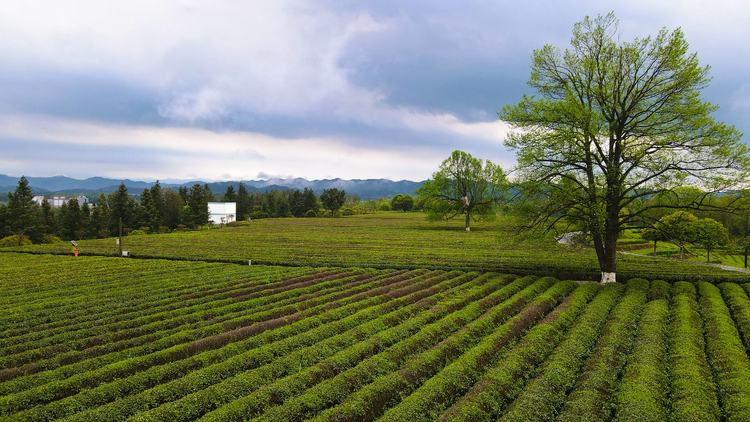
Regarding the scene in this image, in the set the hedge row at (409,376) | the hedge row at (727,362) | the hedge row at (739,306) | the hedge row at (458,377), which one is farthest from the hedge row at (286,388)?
the hedge row at (739,306)

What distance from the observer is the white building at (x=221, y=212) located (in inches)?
3603

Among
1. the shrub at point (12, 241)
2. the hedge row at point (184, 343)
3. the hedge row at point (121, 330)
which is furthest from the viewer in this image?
the shrub at point (12, 241)

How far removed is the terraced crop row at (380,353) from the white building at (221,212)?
73.8 metres

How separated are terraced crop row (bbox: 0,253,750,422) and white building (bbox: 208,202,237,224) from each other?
73798mm

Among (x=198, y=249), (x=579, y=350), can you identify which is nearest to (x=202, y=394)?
(x=579, y=350)

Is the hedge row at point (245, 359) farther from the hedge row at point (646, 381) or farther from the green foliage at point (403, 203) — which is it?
the green foliage at point (403, 203)

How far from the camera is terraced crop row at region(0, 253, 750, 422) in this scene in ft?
27.8

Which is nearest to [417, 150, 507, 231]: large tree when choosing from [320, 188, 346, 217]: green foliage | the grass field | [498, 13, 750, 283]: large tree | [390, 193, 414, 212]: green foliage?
the grass field

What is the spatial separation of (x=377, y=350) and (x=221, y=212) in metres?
93.0

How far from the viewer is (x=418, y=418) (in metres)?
8.05

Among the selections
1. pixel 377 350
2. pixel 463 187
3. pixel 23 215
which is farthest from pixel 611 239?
pixel 23 215

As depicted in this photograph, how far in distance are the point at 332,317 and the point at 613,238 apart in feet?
58.3

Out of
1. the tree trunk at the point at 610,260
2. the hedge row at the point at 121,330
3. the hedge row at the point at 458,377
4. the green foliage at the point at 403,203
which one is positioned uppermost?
the green foliage at the point at 403,203

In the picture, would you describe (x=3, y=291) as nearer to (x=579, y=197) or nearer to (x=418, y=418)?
(x=418, y=418)
